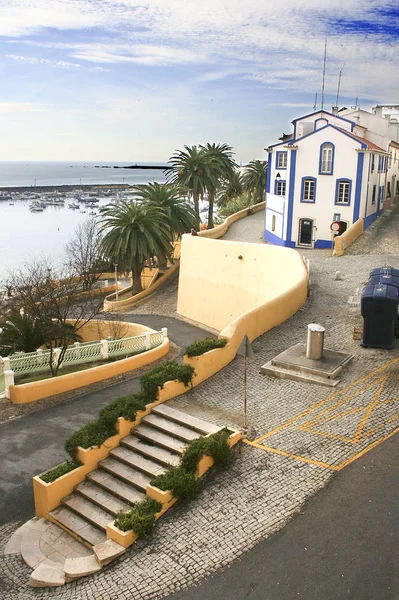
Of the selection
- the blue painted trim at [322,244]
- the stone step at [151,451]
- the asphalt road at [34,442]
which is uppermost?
the blue painted trim at [322,244]

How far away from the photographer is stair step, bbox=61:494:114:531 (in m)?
9.48

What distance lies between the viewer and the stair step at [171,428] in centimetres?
1077

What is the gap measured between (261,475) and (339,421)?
240 centimetres

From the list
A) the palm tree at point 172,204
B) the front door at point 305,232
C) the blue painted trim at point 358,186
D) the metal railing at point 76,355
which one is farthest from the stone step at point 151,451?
the palm tree at point 172,204

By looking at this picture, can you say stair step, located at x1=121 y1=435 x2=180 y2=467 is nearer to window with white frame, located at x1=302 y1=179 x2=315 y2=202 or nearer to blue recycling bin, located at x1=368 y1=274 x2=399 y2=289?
blue recycling bin, located at x1=368 y1=274 x2=399 y2=289

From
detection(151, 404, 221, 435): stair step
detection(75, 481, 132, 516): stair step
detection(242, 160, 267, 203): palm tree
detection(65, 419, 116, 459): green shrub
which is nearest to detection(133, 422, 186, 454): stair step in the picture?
detection(151, 404, 221, 435): stair step

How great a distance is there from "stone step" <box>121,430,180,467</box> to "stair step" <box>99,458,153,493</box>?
15.4 inches

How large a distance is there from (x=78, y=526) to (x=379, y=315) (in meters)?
9.55

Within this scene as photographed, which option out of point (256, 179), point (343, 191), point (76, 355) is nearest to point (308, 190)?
point (343, 191)

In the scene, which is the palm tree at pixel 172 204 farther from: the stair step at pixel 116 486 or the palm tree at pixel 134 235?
the stair step at pixel 116 486

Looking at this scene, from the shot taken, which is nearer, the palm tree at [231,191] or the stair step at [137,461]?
the stair step at [137,461]

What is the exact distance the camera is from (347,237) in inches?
1193

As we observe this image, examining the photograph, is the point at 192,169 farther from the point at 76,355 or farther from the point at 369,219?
the point at 76,355

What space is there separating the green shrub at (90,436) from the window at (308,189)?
88.6 ft
